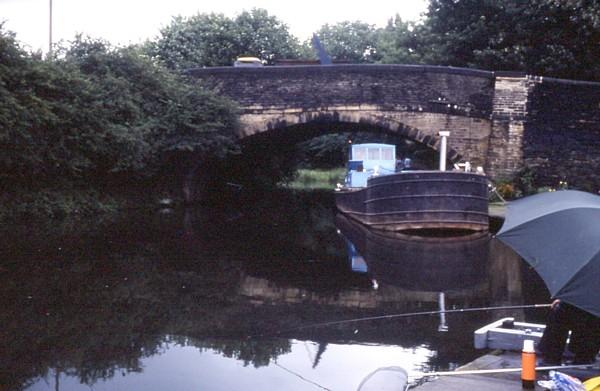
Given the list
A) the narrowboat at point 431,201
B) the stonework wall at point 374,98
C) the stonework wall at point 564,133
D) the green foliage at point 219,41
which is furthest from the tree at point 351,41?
the narrowboat at point 431,201

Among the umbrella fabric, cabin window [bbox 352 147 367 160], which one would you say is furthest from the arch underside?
the umbrella fabric

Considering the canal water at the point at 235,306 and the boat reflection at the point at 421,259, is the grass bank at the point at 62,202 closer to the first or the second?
the canal water at the point at 235,306

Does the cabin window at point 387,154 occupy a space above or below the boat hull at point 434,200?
above

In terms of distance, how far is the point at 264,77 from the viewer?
21469 mm

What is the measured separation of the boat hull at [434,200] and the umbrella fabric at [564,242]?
978 cm

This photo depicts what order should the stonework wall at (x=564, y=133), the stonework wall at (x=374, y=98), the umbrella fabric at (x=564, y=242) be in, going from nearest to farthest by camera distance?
the umbrella fabric at (x=564, y=242)
the stonework wall at (x=564, y=133)
the stonework wall at (x=374, y=98)

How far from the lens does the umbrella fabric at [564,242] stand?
396 cm

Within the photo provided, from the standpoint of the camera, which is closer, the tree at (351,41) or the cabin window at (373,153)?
the cabin window at (373,153)

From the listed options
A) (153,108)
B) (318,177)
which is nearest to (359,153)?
(153,108)

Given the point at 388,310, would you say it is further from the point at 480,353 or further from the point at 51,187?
the point at 51,187

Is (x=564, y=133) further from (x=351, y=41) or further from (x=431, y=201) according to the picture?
(x=351, y=41)

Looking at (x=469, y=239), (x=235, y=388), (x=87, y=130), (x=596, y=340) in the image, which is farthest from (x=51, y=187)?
(x=596, y=340)

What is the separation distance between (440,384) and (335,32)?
160 ft

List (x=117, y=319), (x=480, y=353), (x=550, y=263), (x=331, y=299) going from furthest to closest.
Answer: (x=331, y=299), (x=117, y=319), (x=480, y=353), (x=550, y=263)
